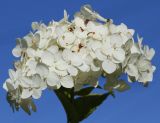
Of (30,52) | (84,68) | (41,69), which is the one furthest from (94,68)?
(30,52)

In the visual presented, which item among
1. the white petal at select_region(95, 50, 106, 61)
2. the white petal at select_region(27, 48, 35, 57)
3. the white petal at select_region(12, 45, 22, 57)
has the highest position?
the white petal at select_region(12, 45, 22, 57)

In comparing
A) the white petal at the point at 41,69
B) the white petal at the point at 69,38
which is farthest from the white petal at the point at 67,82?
the white petal at the point at 69,38

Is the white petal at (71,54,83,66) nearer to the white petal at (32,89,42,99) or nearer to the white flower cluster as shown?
the white flower cluster

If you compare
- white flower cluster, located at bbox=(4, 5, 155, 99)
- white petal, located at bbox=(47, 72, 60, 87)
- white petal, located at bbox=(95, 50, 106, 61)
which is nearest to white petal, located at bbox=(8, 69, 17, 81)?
white flower cluster, located at bbox=(4, 5, 155, 99)

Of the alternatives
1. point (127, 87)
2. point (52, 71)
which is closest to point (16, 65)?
point (52, 71)

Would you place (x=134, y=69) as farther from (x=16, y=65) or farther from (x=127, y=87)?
(x=16, y=65)
